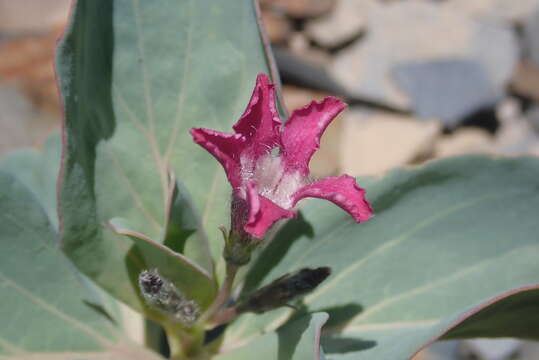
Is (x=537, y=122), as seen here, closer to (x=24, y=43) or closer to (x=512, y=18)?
(x=512, y=18)

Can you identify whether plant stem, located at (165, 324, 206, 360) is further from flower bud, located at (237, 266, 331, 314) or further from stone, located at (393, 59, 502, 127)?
stone, located at (393, 59, 502, 127)

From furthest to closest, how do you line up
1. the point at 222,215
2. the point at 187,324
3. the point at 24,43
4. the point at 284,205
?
the point at 24,43, the point at 222,215, the point at 187,324, the point at 284,205

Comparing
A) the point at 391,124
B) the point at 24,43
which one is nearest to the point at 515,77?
the point at 391,124

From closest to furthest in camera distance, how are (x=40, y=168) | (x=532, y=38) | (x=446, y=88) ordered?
1. (x=40, y=168)
2. (x=446, y=88)
3. (x=532, y=38)

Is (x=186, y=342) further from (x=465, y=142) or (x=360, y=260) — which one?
(x=465, y=142)

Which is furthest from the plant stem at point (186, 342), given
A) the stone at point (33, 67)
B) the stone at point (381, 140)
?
the stone at point (381, 140)

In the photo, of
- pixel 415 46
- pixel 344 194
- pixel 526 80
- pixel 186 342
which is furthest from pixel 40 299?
pixel 526 80

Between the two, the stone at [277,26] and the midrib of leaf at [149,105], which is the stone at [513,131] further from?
the midrib of leaf at [149,105]
